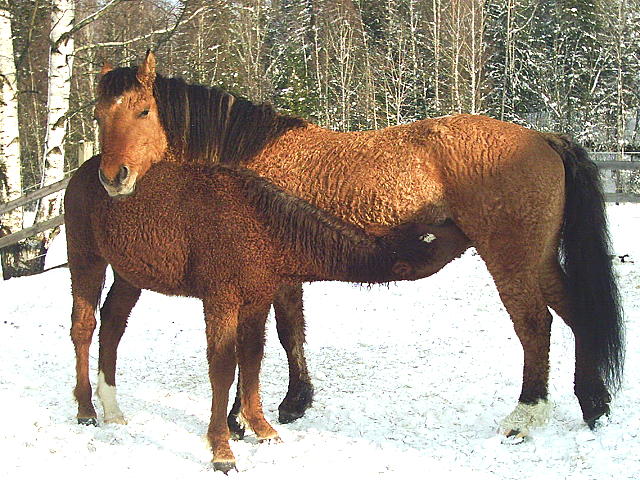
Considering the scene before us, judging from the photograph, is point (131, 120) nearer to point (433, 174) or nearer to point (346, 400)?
point (433, 174)

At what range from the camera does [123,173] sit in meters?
4.38

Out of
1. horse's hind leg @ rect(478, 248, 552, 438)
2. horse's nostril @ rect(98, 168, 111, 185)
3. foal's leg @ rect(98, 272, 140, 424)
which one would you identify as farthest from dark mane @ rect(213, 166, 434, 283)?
foal's leg @ rect(98, 272, 140, 424)

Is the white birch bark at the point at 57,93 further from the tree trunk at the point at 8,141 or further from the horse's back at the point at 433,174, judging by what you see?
the horse's back at the point at 433,174

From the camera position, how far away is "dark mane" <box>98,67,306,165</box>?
4.55 metres

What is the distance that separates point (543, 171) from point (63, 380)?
14.2 feet

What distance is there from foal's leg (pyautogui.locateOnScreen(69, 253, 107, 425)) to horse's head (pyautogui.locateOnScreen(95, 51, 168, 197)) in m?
0.87

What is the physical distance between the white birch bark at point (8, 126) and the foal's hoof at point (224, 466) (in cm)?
807

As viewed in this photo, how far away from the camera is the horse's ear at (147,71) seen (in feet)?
15.0

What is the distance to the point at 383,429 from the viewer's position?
14.8 feet

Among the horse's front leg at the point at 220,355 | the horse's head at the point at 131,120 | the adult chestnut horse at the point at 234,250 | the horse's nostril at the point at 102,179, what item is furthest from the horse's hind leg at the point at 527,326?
the horse's nostril at the point at 102,179

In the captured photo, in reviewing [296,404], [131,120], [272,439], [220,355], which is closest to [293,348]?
[296,404]

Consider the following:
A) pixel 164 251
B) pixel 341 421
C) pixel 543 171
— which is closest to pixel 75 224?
pixel 164 251

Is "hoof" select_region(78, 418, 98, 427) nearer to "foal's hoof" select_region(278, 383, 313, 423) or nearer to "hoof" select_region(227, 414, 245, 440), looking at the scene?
"hoof" select_region(227, 414, 245, 440)

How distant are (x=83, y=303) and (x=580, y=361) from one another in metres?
3.54
